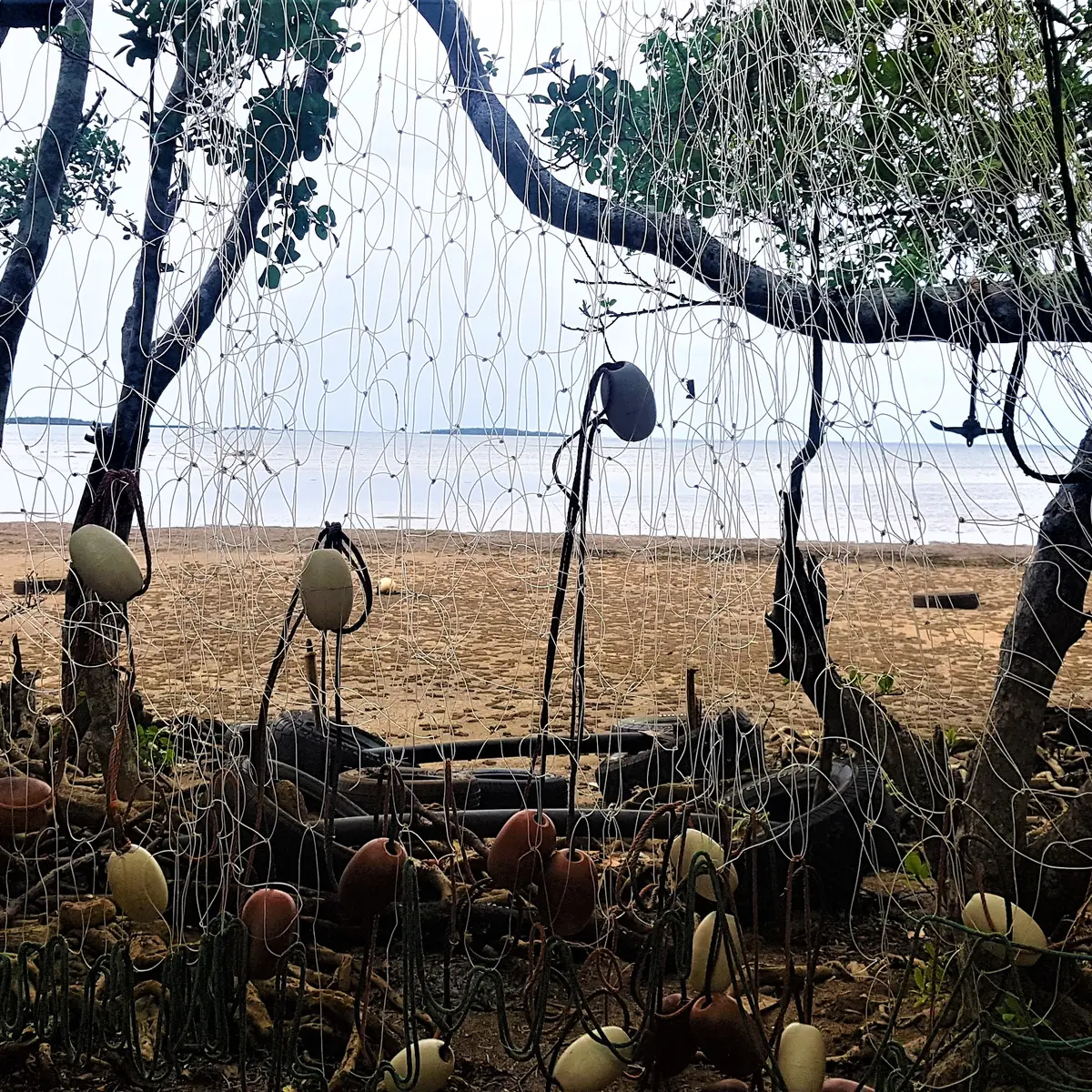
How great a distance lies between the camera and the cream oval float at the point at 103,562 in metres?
1.15

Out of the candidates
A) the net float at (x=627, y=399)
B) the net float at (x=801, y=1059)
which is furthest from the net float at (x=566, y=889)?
the net float at (x=627, y=399)

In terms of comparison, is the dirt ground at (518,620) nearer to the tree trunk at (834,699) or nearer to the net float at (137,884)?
the tree trunk at (834,699)

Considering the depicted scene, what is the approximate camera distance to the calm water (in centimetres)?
122

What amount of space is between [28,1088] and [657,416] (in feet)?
3.73

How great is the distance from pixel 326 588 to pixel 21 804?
0.54m

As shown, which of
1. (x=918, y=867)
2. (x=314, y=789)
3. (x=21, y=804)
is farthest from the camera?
(x=314, y=789)

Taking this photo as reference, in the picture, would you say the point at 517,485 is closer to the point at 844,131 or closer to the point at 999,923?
the point at 844,131

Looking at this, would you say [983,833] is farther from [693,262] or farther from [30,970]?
[30,970]

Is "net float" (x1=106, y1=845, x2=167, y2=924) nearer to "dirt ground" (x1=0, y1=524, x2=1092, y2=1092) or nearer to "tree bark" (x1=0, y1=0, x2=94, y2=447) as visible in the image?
"dirt ground" (x1=0, y1=524, x2=1092, y2=1092)

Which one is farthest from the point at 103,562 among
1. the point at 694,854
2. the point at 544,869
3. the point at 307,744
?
the point at 307,744

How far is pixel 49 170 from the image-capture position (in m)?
1.32

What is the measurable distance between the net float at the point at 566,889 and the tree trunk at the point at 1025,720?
1.65 ft

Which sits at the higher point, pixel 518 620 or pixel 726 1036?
pixel 518 620

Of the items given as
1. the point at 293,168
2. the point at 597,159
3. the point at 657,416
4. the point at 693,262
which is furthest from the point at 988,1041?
the point at 293,168
